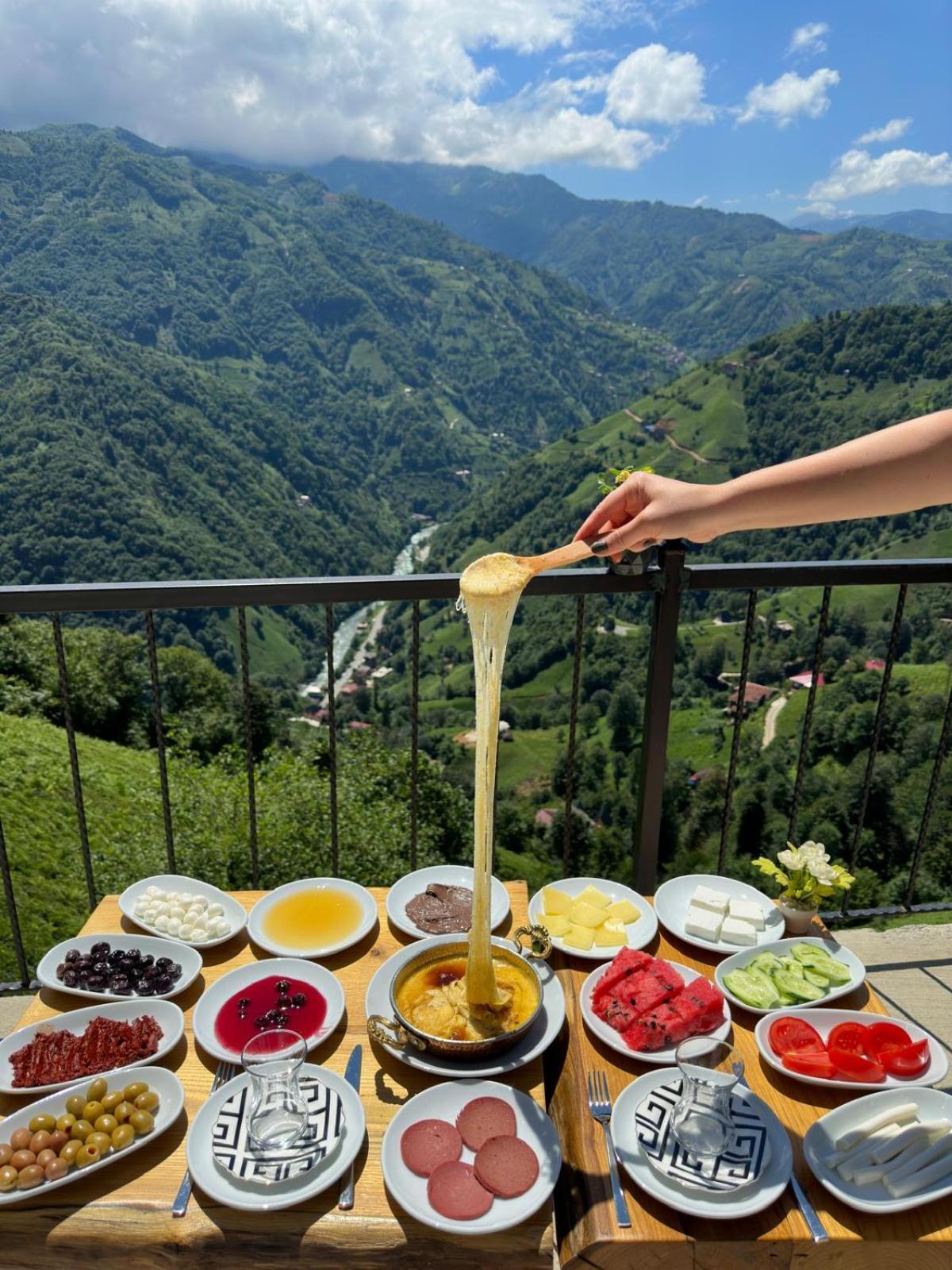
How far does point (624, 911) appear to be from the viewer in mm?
1927

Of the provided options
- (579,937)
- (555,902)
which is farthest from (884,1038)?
(555,902)

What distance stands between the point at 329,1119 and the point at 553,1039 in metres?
0.43

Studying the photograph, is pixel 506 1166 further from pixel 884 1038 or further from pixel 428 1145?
pixel 884 1038

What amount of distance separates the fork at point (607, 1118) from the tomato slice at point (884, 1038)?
20.0 inches

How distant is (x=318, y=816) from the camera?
72.7 ft

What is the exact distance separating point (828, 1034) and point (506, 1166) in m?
0.72

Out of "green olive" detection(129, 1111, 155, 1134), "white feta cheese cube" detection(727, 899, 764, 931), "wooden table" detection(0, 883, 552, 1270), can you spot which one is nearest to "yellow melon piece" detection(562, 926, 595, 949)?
"white feta cheese cube" detection(727, 899, 764, 931)

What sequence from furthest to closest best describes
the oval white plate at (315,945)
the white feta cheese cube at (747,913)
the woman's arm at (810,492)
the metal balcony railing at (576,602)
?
the metal balcony railing at (576,602) < the white feta cheese cube at (747,913) < the oval white plate at (315,945) < the woman's arm at (810,492)

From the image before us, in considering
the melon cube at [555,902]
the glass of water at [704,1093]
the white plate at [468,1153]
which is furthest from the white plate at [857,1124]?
the melon cube at [555,902]

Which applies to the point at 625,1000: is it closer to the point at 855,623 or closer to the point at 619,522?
the point at 619,522

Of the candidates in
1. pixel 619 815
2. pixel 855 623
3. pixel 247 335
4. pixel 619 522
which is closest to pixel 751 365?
pixel 855 623

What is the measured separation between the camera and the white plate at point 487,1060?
4.73 ft

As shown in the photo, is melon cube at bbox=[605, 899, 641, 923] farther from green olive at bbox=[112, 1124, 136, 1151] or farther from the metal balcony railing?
green olive at bbox=[112, 1124, 136, 1151]

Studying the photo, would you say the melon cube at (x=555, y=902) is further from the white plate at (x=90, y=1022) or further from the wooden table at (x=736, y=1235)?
the white plate at (x=90, y=1022)
